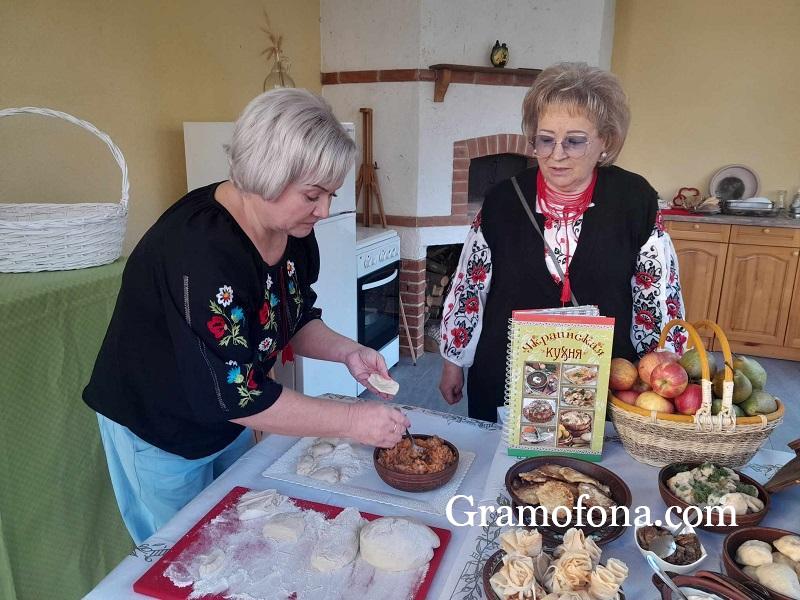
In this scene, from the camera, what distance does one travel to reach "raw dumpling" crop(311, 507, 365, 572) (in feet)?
2.79

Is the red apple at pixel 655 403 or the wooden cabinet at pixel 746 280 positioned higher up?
the red apple at pixel 655 403

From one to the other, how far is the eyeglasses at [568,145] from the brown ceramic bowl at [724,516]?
2.27 feet

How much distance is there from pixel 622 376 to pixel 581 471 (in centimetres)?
20

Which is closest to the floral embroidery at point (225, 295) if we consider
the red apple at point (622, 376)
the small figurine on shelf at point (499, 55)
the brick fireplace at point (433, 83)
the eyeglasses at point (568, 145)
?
the red apple at point (622, 376)

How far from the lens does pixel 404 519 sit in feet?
3.03

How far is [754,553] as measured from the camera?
0.78 metres

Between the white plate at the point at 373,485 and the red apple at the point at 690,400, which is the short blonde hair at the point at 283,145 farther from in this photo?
the red apple at the point at 690,400

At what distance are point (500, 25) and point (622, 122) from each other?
2.70 meters

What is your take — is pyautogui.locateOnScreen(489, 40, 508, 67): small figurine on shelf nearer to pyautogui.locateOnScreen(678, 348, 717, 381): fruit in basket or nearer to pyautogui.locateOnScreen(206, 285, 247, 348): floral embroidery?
pyautogui.locateOnScreen(678, 348, 717, 381): fruit in basket

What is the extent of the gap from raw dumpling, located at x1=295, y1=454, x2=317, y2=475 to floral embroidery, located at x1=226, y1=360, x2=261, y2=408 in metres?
0.21

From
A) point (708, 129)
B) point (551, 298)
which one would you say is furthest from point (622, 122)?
point (708, 129)

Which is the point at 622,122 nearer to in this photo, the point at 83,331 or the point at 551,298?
the point at 551,298

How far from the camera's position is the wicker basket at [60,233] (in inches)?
55.9

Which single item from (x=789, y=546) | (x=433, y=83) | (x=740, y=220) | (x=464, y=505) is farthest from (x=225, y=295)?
(x=740, y=220)
